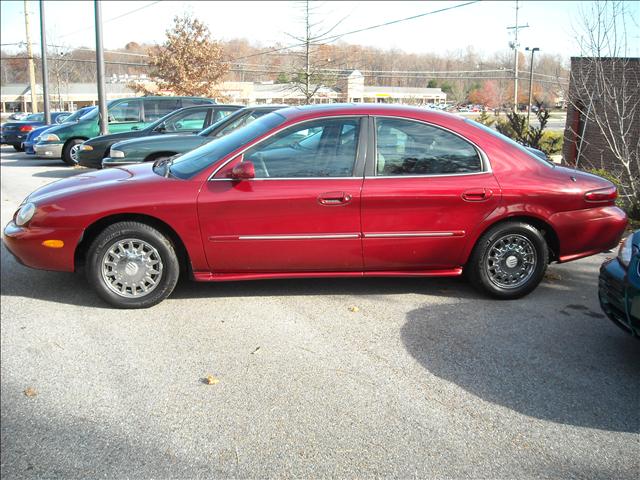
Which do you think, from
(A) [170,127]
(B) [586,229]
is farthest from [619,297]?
(A) [170,127]

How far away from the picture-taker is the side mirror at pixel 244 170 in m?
4.95

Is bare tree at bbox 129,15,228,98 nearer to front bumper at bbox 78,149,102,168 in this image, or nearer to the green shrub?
the green shrub

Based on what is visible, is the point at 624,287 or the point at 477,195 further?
the point at 477,195

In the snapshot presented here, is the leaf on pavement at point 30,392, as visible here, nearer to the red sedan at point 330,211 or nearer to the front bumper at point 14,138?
the red sedan at point 330,211

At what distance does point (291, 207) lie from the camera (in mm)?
5023

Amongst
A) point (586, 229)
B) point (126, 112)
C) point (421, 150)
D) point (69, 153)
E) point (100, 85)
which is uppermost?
point (100, 85)

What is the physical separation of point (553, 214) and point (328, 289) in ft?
6.70

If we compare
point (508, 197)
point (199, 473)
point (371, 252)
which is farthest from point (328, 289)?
point (199, 473)

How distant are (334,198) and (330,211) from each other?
0.11 meters

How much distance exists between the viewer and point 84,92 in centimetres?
6544

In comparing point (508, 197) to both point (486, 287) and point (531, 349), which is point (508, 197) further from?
point (531, 349)

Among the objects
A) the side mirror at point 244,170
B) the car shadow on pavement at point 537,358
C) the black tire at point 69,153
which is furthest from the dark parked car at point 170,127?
the car shadow on pavement at point 537,358

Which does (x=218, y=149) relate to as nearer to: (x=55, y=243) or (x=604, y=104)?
(x=55, y=243)

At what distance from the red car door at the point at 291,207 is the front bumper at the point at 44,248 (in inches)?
42.9
